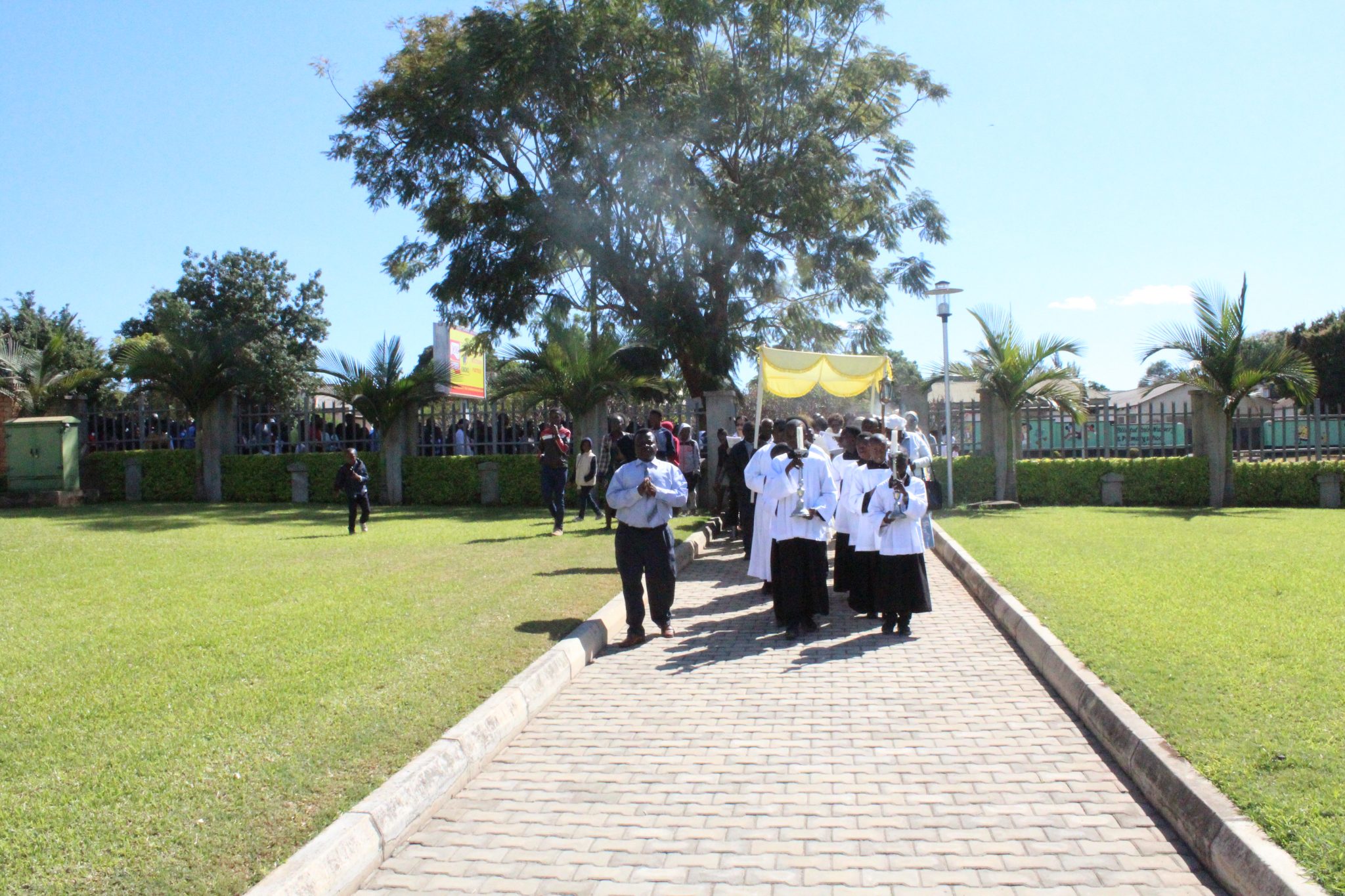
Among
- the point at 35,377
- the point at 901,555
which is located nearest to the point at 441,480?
the point at 35,377

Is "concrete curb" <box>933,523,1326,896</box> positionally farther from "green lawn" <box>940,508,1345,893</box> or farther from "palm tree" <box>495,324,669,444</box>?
"palm tree" <box>495,324,669,444</box>

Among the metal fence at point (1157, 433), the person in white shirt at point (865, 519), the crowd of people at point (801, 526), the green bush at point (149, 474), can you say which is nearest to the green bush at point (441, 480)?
the green bush at point (149, 474)

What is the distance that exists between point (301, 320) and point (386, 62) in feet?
65.0

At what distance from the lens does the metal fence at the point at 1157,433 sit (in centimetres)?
2209

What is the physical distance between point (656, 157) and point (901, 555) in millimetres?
13814

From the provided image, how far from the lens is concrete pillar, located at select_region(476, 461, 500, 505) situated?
21.7 m

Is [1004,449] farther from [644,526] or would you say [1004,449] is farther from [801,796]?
[801,796]

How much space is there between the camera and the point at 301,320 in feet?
136

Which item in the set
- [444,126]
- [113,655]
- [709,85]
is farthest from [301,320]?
[113,655]

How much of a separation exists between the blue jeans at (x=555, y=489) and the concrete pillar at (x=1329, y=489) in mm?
15728

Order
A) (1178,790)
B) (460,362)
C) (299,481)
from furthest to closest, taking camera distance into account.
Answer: (460,362) → (299,481) → (1178,790)

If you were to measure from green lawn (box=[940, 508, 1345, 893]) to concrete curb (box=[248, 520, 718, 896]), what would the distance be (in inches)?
136

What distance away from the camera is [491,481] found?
21.8m

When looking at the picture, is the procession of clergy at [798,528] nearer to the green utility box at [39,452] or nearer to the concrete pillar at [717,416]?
the concrete pillar at [717,416]
